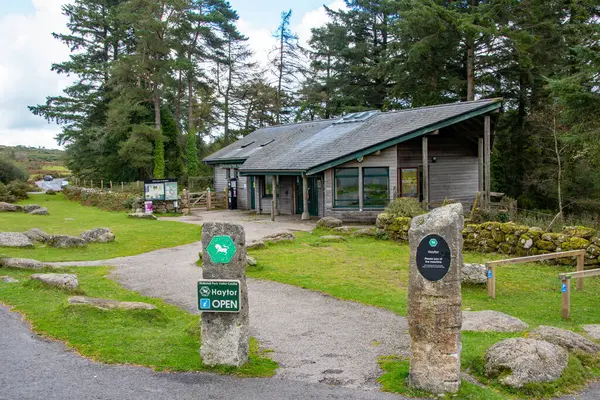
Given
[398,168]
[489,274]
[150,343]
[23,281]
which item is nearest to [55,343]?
[150,343]

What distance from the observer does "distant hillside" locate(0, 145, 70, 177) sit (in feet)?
212

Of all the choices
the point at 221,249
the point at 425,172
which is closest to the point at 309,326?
the point at 221,249

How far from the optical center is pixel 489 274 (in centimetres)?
1078

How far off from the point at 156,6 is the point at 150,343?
123 ft

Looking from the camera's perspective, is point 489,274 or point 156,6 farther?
point 156,6

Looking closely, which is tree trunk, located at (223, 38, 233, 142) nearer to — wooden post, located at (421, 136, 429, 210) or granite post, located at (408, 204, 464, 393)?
wooden post, located at (421, 136, 429, 210)

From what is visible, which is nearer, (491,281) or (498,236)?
(491,281)

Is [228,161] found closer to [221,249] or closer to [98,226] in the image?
[98,226]

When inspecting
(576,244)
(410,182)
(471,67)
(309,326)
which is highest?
(471,67)

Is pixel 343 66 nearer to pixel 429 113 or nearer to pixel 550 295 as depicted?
pixel 429 113

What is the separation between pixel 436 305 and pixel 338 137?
823 inches

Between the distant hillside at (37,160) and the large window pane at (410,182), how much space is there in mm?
40079

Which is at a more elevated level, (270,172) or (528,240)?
(270,172)

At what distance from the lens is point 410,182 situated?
24.0 meters
